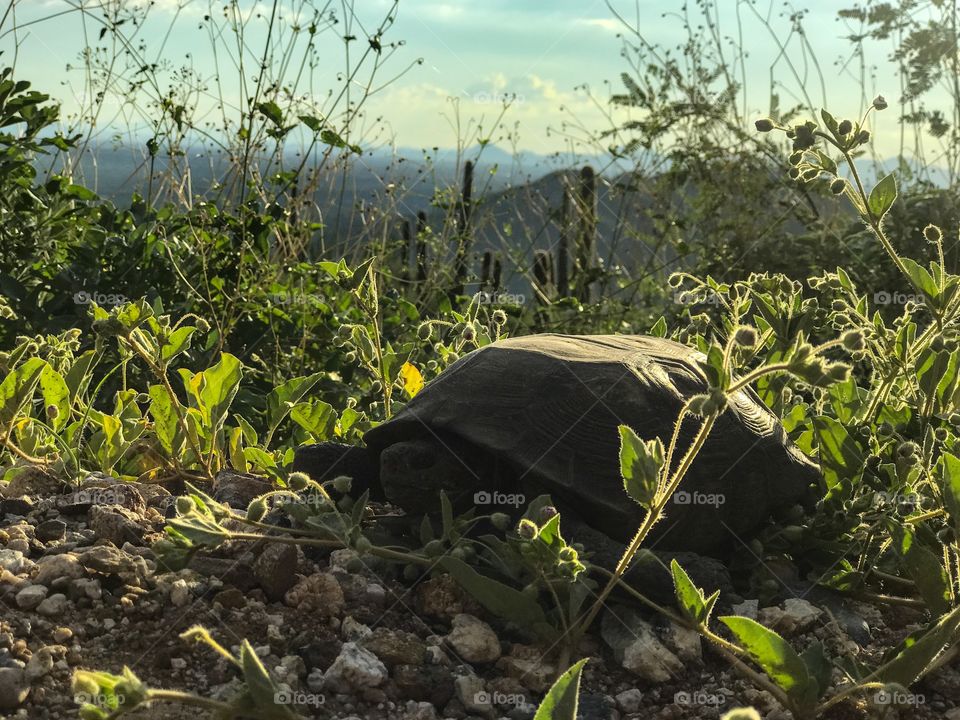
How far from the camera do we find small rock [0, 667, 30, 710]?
2.13 m

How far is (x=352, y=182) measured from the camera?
6.89 metres

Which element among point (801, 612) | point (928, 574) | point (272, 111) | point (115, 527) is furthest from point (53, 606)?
point (272, 111)

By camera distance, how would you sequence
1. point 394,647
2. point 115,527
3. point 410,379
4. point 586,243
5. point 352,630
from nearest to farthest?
point 394,647 < point 352,630 < point 115,527 < point 410,379 < point 586,243

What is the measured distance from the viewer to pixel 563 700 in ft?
5.81

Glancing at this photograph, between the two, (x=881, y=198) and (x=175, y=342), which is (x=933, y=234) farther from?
(x=175, y=342)

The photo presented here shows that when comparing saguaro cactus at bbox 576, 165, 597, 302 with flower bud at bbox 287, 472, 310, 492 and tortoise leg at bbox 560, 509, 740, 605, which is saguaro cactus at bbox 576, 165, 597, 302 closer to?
tortoise leg at bbox 560, 509, 740, 605

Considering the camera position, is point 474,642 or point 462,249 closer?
point 474,642

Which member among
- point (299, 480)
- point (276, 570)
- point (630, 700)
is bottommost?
point (630, 700)

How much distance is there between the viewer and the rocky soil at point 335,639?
7.44 ft

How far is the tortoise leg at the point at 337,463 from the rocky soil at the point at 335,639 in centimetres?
27

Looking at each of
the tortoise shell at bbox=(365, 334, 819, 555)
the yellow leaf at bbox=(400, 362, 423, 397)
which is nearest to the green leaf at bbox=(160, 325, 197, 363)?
the tortoise shell at bbox=(365, 334, 819, 555)

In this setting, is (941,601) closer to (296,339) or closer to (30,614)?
(30,614)

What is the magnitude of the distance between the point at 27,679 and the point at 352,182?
199 inches

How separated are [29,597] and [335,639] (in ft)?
2.40
